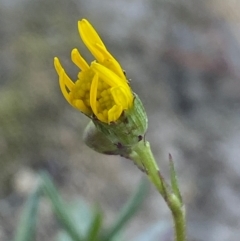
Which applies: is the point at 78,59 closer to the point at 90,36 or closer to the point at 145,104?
the point at 90,36

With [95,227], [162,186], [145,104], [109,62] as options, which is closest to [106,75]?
[109,62]

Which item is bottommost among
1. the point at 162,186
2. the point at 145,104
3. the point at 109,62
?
the point at 145,104

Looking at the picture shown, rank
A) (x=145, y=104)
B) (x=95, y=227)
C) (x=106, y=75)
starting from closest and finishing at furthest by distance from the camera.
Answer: (x=106, y=75) < (x=95, y=227) < (x=145, y=104)

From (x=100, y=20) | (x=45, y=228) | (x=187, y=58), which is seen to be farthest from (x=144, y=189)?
(x=100, y=20)

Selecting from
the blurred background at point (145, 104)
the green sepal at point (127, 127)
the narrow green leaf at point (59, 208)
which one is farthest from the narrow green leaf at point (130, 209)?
the green sepal at point (127, 127)

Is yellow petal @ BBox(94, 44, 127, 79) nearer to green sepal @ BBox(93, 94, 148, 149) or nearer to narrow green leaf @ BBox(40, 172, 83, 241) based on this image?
green sepal @ BBox(93, 94, 148, 149)

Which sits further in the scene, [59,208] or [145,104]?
[145,104]

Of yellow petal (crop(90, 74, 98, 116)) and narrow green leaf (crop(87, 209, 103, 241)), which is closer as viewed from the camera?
yellow petal (crop(90, 74, 98, 116))

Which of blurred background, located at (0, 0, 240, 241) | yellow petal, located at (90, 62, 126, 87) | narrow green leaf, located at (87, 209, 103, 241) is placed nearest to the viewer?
yellow petal, located at (90, 62, 126, 87)

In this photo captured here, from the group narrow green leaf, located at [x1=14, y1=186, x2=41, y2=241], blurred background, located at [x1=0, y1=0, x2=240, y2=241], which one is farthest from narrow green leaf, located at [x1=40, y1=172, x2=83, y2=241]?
blurred background, located at [x1=0, y1=0, x2=240, y2=241]
